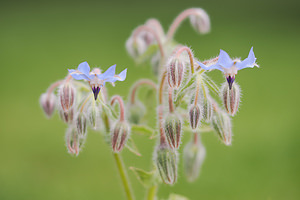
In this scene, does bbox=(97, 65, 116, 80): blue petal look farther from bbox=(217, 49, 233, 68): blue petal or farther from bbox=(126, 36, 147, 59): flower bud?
bbox=(126, 36, 147, 59): flower bud

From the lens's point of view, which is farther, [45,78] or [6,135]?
[45,78]

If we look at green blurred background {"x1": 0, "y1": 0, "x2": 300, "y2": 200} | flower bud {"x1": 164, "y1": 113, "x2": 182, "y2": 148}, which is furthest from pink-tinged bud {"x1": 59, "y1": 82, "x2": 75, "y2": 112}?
green blurred background {"x1": 0, "y1": 0, "x2": 300, "y2": 200}

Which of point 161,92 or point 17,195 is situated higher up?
point 161,92

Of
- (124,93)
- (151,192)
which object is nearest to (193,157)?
(151,192)

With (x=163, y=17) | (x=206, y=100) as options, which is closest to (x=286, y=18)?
(x=163, y=17)

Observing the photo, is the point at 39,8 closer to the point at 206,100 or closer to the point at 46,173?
the point at 46,173

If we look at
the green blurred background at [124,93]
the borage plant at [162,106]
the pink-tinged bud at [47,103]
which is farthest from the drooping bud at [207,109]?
the green blurred background at [124,93]
